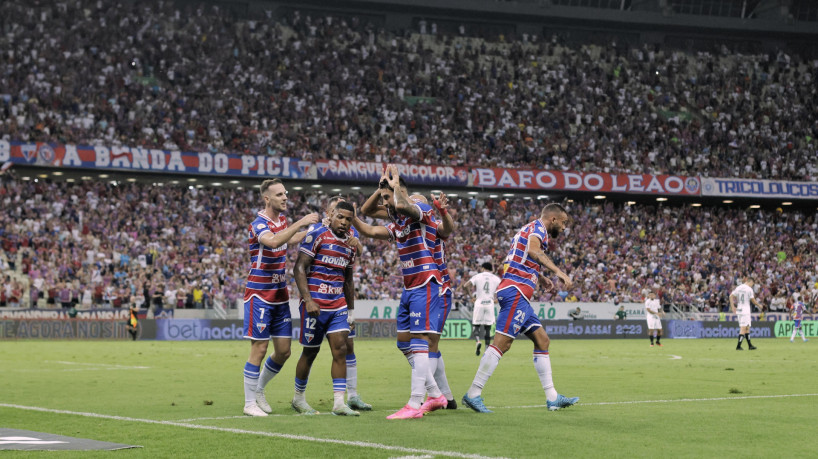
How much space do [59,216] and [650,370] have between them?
1281 inches

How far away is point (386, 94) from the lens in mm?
59938

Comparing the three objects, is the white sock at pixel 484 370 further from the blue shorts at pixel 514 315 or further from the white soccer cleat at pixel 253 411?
the white soccer cleat at pixel 253 411

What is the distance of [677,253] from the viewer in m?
57.5

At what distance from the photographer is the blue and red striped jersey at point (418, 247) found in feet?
37.7

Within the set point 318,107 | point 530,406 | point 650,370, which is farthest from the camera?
point 318,107

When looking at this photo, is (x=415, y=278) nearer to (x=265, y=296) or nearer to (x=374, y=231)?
(x=374, y=231)

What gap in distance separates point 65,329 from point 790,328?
35.0 m

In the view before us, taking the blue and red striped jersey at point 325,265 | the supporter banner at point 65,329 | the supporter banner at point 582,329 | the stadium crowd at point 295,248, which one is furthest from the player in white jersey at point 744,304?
the blue and red striped jersey at point 325,265

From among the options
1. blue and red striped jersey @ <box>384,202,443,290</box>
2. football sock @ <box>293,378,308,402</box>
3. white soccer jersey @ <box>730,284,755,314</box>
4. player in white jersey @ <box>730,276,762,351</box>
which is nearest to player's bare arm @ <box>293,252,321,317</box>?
football sock @ <box>293,378,308,402</box>

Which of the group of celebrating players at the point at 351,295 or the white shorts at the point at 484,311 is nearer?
the group of celebrating players at the point at 351,295

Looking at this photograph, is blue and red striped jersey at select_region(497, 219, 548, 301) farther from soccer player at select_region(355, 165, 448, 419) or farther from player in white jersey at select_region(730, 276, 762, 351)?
player in white jersey at select_region(730, 276, 762, 351)

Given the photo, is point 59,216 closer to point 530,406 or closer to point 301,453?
point 530,406

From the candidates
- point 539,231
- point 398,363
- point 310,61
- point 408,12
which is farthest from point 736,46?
point 539,231

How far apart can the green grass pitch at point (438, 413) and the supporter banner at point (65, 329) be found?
49.2 feet
